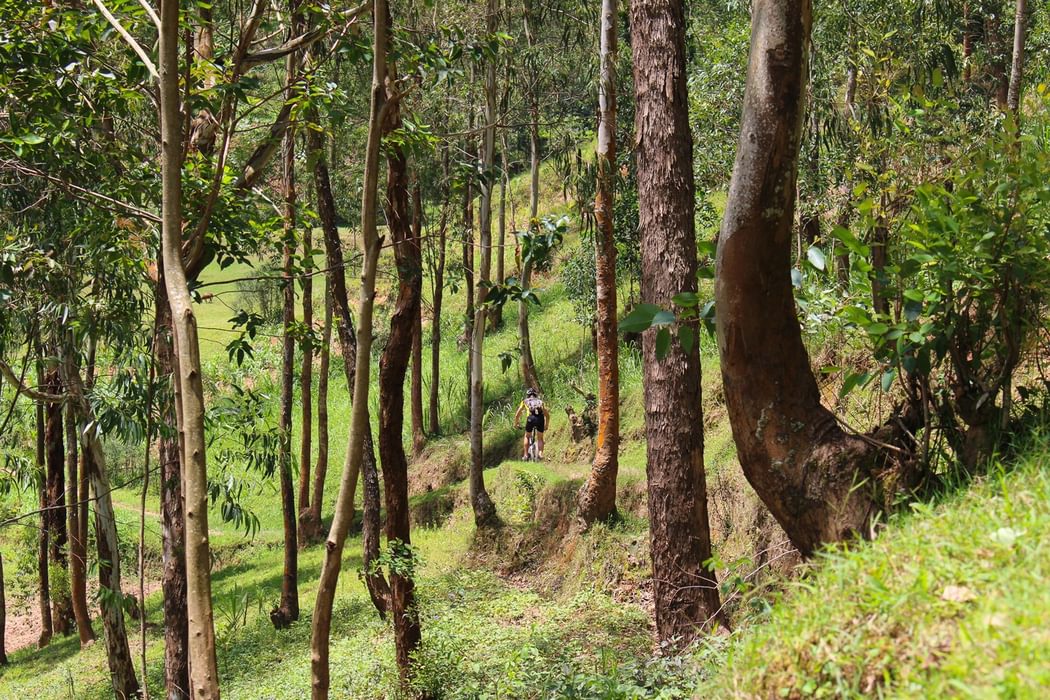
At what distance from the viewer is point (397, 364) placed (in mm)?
7285

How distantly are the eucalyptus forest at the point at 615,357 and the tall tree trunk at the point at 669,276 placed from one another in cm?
2

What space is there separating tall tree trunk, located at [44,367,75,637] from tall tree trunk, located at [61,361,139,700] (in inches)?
110

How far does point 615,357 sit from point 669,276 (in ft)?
19.2

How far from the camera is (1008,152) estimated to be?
3818 mm

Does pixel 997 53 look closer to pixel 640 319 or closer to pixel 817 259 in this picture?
pixel 817 259

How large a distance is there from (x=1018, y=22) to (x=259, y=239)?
1130 cm

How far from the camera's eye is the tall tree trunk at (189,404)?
161 inches

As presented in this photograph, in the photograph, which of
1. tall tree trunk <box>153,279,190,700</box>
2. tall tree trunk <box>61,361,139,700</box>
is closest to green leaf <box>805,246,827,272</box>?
tall tree trunk <box>153,279,190,700</box>

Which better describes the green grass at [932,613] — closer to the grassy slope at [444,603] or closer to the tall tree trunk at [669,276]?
the tall tree trunk at [669,276]

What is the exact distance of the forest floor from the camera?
285cm

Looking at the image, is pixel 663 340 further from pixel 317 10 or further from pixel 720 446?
pixel 720 446

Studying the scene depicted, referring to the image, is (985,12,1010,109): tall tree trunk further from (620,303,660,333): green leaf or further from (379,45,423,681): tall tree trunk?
(620,303,660,333): green leaf

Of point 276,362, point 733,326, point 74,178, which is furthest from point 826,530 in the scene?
point 276,362

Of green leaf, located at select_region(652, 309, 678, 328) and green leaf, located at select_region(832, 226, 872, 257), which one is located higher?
green leaf, located at select_region(832, 226, 872, 257)
